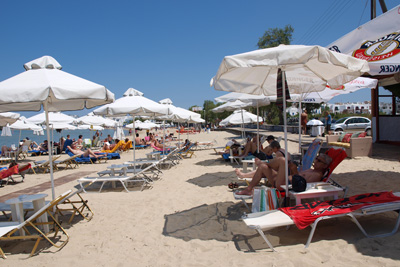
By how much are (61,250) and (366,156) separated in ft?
28.6

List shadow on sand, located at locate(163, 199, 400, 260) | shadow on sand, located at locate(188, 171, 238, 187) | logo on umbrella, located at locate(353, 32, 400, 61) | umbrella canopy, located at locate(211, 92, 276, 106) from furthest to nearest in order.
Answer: umbrella canopy, located at locate(211, 92, 276, 106) → shadow on sand, located at locate(188, 171, 238, 187) → logo on umbrella, located at locate(353, 32, 400, 61) → shadow on sand, located at locate(163, 199, 400, 260)

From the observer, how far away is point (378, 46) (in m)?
5.30

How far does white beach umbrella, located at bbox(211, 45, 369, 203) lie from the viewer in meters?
3.15

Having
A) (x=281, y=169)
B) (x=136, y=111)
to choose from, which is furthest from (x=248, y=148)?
(x=281, y=169)

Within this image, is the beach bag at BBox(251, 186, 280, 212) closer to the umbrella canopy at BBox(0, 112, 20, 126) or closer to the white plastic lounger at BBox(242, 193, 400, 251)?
the white plastic lounger at BBox(242, 193, 400, 251)

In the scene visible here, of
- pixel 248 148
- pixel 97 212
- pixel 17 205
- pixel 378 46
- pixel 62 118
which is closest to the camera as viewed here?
pixel 17 205

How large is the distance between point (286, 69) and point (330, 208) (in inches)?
75.3

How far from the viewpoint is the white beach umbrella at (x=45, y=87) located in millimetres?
3623

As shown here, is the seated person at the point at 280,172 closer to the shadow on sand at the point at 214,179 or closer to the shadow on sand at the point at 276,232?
the shadow on sand at the point at 276,232

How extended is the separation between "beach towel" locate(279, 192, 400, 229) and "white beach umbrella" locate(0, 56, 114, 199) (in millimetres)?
3171

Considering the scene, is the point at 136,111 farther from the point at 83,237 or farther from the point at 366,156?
the point at 366,156

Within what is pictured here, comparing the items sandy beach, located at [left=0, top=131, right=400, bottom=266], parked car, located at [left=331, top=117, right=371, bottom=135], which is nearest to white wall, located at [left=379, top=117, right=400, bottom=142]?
sandy beach, located at [left=0, top=131, right=400, bottom=266]

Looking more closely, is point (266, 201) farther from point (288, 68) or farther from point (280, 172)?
point (288, 68)

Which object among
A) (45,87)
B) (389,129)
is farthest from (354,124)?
(45,87)
